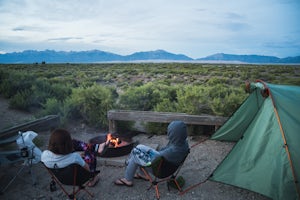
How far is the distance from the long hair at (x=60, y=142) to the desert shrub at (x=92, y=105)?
421cm

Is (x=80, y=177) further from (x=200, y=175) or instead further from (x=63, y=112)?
(x=63, y=112)

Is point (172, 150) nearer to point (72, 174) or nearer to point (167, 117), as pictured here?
point (72, 174)

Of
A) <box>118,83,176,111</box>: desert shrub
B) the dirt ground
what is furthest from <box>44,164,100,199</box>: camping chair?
<box>118,83,176,111</box>: desert shrub

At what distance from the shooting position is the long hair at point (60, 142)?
3.24 metres

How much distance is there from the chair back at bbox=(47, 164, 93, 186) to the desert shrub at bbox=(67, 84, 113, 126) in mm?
4080

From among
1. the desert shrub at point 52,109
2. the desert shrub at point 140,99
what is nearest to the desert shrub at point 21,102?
the desert shrub at point 52,109

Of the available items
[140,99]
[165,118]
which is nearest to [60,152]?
[165,118]

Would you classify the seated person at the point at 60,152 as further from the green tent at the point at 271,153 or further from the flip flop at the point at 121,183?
the green tent at the point at 271,153

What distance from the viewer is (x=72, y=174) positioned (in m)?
3.30

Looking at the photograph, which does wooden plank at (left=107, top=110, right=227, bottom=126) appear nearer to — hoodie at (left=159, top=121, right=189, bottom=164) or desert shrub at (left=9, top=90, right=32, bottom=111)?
hoodie at (left=159, top=121, right=189, bottom=164)

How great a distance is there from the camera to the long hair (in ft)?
10.6

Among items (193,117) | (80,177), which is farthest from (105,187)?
A: (193,117)

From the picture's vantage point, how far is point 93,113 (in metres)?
7.70

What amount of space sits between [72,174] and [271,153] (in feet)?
9.60
